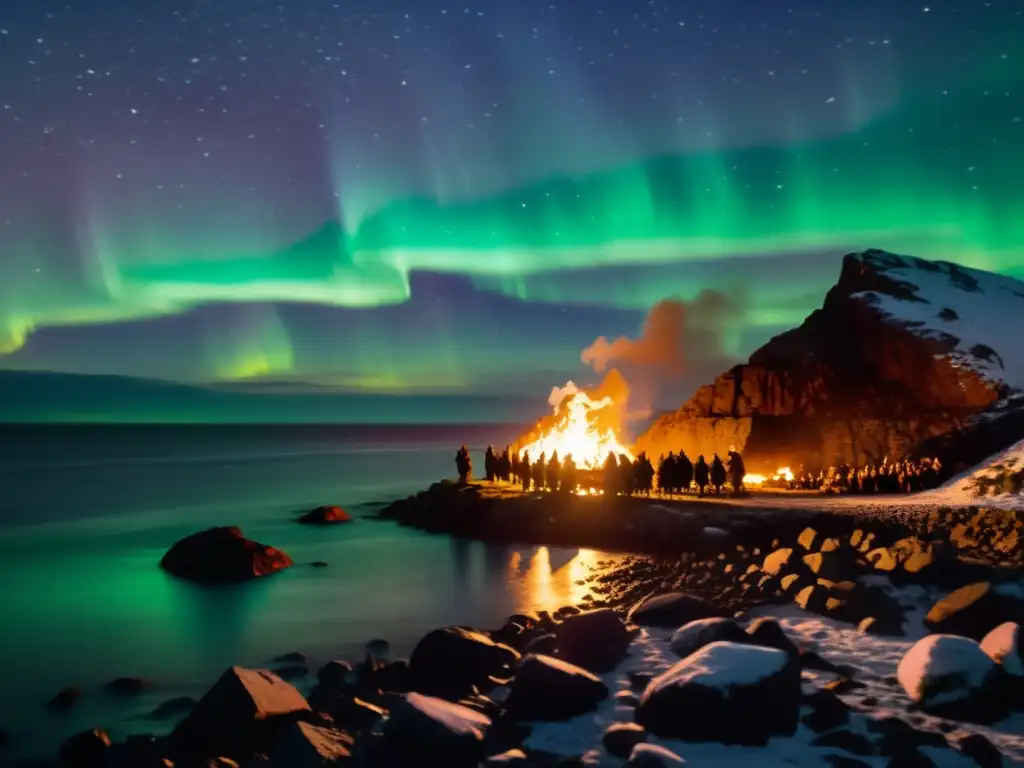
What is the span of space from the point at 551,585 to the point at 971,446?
31.2 meters

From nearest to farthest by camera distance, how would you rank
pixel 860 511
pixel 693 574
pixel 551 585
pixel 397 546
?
pixel 693 574
pixel 551 585
pixel 860 511
pixel 397 546

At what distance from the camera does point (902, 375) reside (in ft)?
200

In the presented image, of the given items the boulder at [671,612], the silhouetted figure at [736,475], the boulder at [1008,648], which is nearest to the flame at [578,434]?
the silhouetted figure at [736,475]

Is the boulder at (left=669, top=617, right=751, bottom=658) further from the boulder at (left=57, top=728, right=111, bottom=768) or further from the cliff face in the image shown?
the cliff face

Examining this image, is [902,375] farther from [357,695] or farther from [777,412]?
[357,695]

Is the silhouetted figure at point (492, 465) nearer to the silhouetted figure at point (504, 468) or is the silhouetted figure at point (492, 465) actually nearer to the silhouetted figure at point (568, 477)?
the silhouetted figure at point (504, 468)

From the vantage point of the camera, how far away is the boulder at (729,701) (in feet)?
39.7

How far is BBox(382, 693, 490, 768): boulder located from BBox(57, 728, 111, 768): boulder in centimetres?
526

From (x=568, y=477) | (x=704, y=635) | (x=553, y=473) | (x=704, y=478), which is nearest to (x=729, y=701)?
(x=704, y=635)

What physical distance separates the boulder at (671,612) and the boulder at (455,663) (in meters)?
4.32

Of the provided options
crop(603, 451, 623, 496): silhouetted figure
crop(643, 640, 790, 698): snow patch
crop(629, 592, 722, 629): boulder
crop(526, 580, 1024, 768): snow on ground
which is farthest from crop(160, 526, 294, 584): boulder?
crop(643, 640, 790, 698): snow patch

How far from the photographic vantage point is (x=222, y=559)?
108 ft

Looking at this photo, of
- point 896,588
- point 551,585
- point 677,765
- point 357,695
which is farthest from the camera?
point 551,585

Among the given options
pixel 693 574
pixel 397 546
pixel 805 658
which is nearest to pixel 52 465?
pixel 397 546
